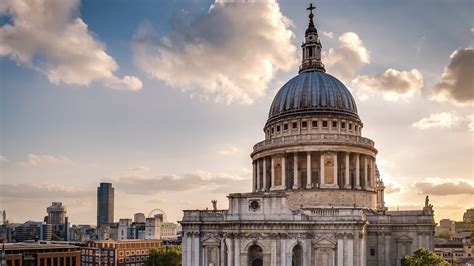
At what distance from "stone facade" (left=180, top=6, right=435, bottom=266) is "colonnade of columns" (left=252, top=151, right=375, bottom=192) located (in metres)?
0.15

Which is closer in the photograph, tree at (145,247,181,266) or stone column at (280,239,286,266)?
stone column at (280,239,286,266)

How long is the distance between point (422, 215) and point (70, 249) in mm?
79988

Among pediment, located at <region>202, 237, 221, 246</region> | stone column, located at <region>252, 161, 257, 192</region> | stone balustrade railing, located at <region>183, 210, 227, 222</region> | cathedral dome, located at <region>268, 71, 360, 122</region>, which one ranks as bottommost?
pediment, located at <region>202, 237, 221, 246</region>

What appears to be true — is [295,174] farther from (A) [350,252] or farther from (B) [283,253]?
(A) [350,252]

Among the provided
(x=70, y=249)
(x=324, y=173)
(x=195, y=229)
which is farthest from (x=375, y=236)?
(x=70, y=249)

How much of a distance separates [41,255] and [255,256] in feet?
206

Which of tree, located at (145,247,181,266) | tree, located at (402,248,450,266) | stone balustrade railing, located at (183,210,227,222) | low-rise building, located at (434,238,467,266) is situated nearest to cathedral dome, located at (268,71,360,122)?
stone balustrade railing, located at (183,210,227,222)

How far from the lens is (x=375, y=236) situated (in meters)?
73.4

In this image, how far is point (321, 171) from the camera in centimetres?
7712

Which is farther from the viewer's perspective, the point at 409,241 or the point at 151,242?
the point at 151,242

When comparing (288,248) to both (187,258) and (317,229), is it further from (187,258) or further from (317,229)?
(187,258)

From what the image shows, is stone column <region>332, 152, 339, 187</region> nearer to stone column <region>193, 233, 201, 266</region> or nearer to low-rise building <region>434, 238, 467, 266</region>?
stone column <region>193, 233, 201, 266</region>

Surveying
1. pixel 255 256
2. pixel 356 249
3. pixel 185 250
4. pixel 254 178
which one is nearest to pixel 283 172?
pixel 254 178

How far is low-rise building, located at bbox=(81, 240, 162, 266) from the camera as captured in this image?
5482 inches
